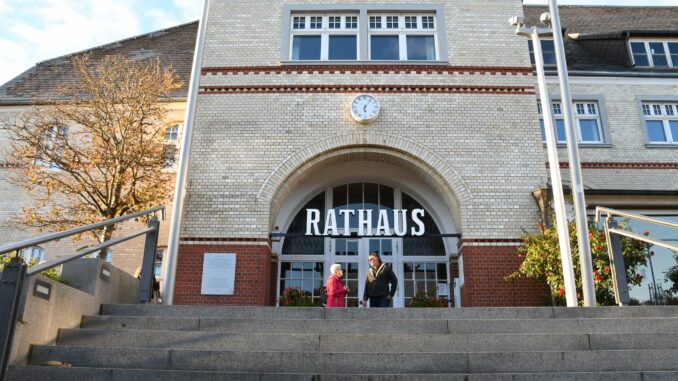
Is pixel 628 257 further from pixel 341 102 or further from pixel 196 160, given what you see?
pixel 196 160

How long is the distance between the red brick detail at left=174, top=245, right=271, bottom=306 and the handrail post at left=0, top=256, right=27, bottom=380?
6.46 metres

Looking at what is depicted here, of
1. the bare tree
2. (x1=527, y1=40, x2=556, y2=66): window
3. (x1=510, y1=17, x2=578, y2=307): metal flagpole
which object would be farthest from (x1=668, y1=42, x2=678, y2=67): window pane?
the bare tree

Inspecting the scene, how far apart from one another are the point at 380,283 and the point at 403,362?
4470 mm

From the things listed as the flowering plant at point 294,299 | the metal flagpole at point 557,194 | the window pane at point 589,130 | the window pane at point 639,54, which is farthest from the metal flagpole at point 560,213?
the window pane at point 639,54

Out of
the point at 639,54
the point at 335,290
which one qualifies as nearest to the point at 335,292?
the point at 335,290

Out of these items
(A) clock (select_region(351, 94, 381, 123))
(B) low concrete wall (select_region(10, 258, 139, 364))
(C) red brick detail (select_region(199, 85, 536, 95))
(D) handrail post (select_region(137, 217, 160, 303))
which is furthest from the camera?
(C) red brick detail (select_region(199, 85, 536, 95))

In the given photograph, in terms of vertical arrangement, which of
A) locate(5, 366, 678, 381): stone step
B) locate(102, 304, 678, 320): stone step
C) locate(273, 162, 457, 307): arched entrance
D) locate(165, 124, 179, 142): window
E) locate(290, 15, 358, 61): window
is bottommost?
locate(5, 366, 678, 381): stone step

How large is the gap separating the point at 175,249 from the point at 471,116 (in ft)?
25.1

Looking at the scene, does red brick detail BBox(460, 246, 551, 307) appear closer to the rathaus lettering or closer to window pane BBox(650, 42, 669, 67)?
the rathaus lettering

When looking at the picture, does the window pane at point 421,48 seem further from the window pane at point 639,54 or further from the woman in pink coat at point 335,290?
the window pane at point 639,54

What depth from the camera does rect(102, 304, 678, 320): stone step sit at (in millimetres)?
7031

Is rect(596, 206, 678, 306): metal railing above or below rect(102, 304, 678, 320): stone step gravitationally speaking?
above

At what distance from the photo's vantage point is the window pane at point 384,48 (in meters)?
14.2

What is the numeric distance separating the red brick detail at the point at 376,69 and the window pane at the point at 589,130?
4.86m
